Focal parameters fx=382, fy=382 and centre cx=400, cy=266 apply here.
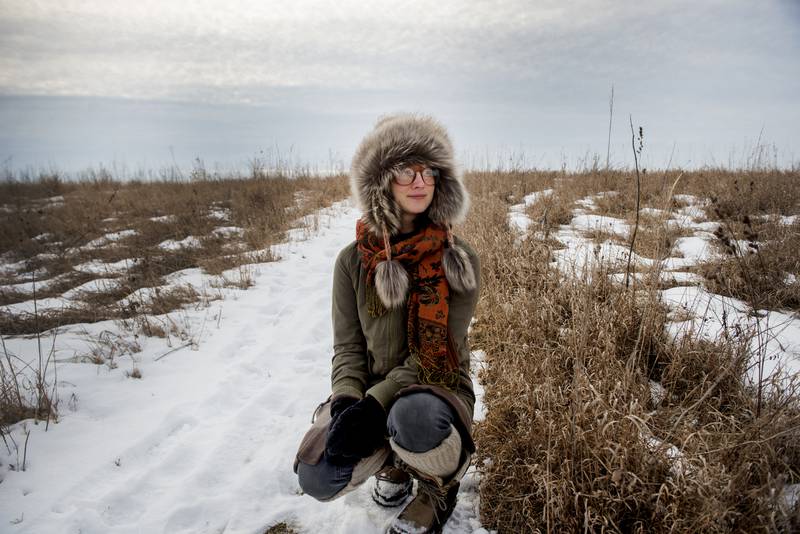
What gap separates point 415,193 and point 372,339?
0.69 metres

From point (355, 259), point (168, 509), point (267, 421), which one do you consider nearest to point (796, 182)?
point (355, 259)

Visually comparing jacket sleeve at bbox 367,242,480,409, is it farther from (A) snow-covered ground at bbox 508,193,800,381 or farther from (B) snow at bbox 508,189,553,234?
(B) snow at bbox 508,189,553,234

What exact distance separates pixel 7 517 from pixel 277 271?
3.69 metres

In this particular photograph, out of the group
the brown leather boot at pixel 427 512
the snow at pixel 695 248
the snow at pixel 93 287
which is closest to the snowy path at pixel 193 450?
the brown leather boot at pixel 427 512

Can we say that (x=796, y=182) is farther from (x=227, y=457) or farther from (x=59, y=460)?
(x=59, y=460)

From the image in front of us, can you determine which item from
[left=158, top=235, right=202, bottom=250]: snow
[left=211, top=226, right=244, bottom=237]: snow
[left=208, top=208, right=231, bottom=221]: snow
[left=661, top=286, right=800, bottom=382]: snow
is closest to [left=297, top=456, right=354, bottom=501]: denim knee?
[left=661, top=286, right=800, bottom=382]: snow

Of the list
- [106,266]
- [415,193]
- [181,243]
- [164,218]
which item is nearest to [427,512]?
[415,193]

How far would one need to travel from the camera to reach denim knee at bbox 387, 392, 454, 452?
137 centimetres

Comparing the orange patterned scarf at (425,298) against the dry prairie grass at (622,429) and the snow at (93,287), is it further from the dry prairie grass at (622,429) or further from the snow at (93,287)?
the snow at (93,287)

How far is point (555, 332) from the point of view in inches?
98.9

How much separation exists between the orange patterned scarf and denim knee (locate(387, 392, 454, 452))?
163 mm

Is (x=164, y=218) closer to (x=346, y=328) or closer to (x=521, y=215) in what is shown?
(x=521, y=215)

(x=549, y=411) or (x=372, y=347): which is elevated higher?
(x=372, y=347)

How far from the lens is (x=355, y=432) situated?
1.47m
